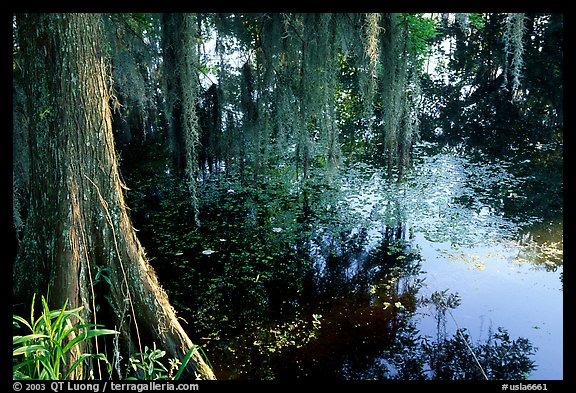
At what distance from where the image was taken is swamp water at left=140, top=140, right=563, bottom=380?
310cm

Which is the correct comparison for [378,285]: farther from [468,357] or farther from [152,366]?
[152,366]

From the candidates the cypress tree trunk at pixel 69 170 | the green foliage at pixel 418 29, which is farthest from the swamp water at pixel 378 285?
the green foliage at pixel 418 29

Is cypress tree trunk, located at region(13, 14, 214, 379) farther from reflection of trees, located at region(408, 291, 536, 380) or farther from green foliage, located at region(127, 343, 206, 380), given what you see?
reflection of trees, located at region(408, 291, 536, 380)

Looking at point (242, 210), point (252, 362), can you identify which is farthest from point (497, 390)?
point (242, 210)

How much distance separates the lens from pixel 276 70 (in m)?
5.48

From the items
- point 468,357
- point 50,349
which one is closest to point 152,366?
point 50,349

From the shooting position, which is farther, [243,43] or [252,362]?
[243,43]

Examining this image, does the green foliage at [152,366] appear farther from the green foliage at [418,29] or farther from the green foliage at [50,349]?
the green foliage at [418,29]

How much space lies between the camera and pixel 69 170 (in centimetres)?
200

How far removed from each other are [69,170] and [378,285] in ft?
9.48

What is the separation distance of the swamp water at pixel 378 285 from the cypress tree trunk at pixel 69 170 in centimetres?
129

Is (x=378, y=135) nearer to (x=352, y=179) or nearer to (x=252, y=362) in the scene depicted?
(x=352, y=179)
